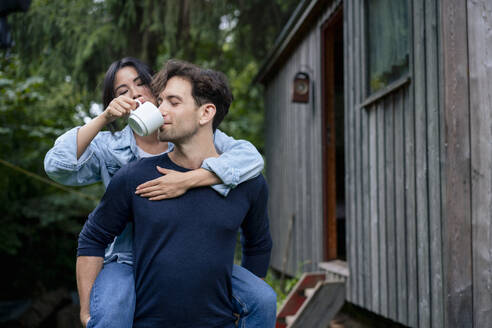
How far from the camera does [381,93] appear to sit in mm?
3938

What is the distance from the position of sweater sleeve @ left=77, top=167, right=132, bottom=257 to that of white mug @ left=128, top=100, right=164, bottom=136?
0.66 ft

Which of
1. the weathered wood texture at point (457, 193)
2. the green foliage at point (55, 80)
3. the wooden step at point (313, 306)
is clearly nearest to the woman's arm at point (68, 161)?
the weathered wood texture at point (457, 193)

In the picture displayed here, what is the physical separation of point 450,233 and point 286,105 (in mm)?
4915

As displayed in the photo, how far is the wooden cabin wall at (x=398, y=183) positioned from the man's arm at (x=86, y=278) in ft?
6.43

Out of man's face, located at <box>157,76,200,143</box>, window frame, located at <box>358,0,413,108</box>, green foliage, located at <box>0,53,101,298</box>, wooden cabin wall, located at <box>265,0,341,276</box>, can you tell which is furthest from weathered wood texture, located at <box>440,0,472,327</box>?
green foliage, located at <box>0,53,101,298</box>

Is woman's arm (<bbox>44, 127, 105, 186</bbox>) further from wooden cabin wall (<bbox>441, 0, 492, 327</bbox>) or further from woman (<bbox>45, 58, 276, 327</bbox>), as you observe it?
wooden cabin wall (<bbox>441, 0, 492, 327</bbox>)

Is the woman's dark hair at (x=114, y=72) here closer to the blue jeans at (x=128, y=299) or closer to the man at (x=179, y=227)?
the man at (x=179, y=227)

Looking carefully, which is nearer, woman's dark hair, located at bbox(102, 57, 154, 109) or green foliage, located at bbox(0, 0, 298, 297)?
woman's dark hair, located at bbox(102, 57, 154, 109)

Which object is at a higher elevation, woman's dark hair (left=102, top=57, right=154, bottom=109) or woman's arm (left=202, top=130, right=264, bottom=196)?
woman's dark hair (left=102, top=57, right=154, bottom=109)

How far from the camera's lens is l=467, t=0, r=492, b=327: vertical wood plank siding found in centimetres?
284

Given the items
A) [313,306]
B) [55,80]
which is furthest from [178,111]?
[55,80]

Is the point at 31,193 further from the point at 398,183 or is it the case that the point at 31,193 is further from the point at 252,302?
the point at 252,302

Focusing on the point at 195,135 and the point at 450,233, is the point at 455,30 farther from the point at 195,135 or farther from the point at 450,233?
the point at 195,135

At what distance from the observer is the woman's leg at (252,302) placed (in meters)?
2.09
